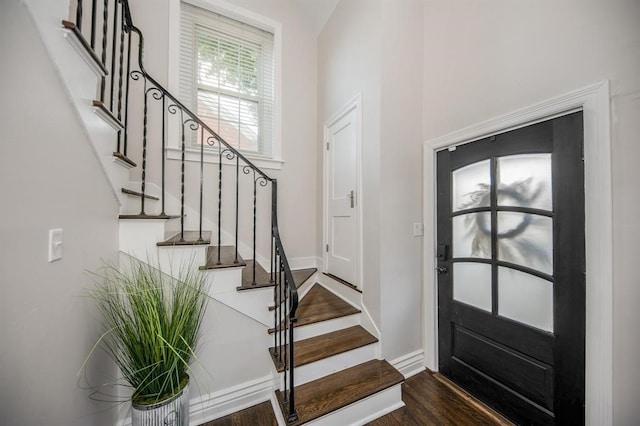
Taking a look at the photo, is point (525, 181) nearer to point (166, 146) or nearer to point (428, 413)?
point (428, 413)

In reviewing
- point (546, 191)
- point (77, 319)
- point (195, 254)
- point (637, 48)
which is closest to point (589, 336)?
point (546, 191)

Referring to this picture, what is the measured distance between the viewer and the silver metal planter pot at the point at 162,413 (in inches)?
43.3

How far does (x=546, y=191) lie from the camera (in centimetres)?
137

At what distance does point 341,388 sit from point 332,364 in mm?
168

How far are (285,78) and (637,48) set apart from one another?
278 centimetres

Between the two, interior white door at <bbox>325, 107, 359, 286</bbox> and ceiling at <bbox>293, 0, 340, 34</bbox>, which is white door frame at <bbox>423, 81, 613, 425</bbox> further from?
ceiling at <bbox>293, 0, 340, 34</bbox>

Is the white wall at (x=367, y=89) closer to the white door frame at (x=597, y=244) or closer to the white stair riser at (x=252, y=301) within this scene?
the white stair riser at (x=252, y=301)

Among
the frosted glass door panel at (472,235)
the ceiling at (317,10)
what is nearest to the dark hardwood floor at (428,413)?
the frosted glass door panel at (472,235)

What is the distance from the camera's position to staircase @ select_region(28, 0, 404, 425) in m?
1.19

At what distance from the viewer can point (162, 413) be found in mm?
1123

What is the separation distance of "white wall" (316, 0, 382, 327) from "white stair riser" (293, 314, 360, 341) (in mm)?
214

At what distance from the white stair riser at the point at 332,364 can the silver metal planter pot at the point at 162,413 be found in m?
0.60

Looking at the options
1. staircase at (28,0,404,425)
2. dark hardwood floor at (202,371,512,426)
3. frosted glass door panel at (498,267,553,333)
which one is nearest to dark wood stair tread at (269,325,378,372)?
staircase at (28,0,404,425)

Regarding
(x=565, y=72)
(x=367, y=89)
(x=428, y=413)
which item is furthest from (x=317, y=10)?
(x=428, y=413)
